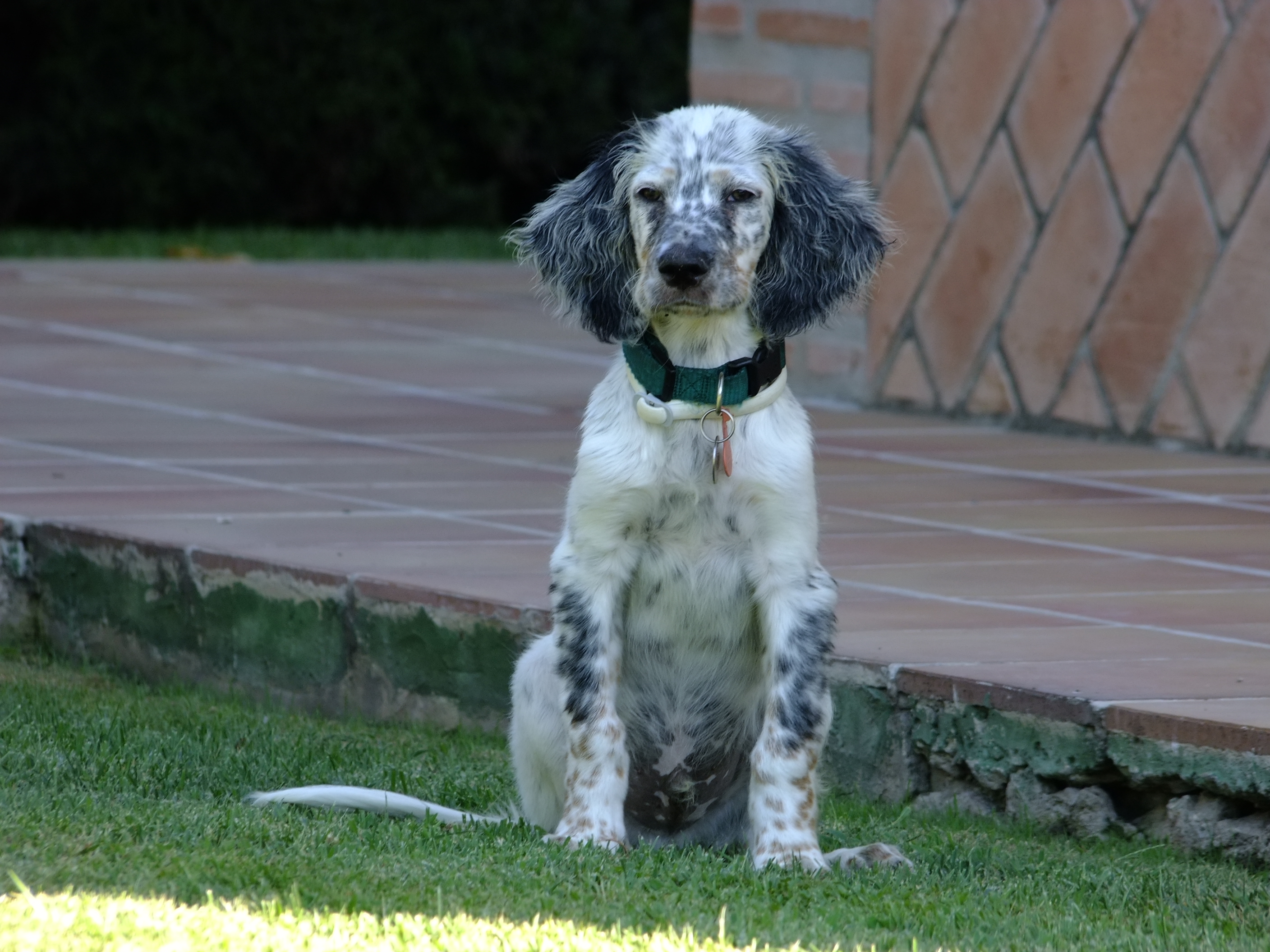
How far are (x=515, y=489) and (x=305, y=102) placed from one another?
11564 millimetres

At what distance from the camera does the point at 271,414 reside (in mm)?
7441

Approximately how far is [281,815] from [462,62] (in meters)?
14.5

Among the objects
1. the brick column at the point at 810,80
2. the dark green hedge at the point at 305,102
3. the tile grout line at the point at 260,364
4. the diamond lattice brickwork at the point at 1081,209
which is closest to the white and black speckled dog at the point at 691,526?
the diamond lattice brickwork at the point at 1081,209

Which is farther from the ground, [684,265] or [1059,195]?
Answer: [684,265]

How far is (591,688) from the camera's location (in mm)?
3641

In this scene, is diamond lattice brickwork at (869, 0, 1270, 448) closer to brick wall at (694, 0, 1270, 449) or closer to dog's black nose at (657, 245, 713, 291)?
brick wall at (694, 0, 1270, 449)

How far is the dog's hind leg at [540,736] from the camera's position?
12.2 ft

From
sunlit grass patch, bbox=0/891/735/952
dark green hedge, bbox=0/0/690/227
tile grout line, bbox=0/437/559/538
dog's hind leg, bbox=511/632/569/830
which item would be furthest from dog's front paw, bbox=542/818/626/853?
dark green hedge, bbox=0/0/690/227

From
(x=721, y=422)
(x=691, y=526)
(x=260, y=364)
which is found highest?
(x=721, y=422)

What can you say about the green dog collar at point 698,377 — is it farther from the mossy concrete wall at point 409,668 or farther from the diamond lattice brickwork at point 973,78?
the diamond lattice brickwork at point 973,78

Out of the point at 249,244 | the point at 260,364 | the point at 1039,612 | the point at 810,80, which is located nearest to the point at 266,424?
the point at 260,364

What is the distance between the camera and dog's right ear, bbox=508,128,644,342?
386 centimetres

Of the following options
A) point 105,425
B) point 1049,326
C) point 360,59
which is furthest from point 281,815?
point 360,59

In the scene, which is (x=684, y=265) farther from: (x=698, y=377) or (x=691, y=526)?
(x=691, y=526)
